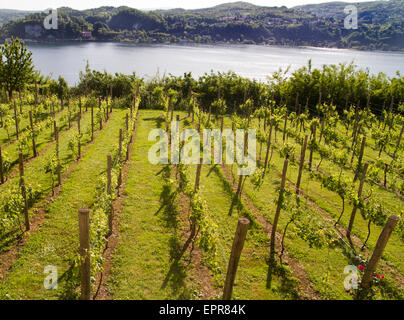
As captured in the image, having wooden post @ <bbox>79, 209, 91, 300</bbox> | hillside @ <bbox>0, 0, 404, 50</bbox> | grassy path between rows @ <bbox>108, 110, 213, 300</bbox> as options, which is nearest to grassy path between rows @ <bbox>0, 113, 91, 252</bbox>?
grassy path between rows @ <bbox>108, 110, 213, 300</bbox>

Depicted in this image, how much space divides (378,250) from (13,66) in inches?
1171

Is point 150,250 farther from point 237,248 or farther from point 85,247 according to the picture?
Answer: point 237,248

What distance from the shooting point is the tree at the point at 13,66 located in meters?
25.8

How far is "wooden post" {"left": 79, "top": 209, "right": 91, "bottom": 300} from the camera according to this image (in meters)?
4.79

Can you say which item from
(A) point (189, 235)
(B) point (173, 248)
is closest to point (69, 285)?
(B) point (173, 248)

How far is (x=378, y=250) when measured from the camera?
→ 21.6 ft

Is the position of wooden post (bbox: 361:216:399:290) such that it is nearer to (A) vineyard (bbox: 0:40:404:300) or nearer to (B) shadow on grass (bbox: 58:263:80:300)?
(A) vineyard (bbox: 0:40:404:300)

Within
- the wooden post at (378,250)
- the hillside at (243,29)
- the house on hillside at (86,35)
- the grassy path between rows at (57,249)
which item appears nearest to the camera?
the wooden post at (378,250)

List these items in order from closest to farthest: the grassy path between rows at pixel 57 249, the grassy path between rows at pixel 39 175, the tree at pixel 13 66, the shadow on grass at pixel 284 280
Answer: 1. the grassy path between rows at pixel 57 249
2. the shadow on grass at pixel 284 280
3. the grassy path between rows at pixel 39 175
4. the tree at pixel 13 66

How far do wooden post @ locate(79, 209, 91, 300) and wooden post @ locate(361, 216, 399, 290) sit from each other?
5877 mm

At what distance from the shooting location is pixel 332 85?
81.2 ft

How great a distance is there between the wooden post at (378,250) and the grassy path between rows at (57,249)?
6279 mm

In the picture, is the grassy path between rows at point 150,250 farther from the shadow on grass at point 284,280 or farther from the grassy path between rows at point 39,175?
the grassy path between rows at point 39,175

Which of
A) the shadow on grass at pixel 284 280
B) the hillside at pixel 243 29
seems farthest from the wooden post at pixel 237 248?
the hillside at pixel 243 29
